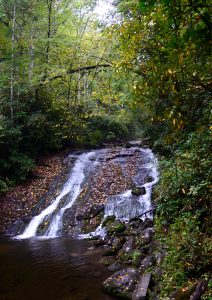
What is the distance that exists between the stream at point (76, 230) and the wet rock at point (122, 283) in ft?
0.64

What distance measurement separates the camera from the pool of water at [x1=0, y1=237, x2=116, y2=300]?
6.39 meters

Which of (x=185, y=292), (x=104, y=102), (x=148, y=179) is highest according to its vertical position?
(x=104, y=102)

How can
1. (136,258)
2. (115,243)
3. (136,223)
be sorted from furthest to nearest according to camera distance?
(136,223) → (115,243) → (136,258)

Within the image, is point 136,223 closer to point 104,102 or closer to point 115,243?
point 115,243

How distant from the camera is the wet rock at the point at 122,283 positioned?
19.9 feet

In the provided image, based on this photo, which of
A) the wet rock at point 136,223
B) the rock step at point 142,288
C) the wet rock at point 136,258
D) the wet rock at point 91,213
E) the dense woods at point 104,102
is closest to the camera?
the rock step at point 142,288

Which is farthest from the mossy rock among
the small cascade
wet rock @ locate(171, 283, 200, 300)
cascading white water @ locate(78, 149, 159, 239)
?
wet rock @ locate(171, 283, 200, 300)

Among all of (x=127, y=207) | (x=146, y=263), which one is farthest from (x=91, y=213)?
(x=146, y=263)

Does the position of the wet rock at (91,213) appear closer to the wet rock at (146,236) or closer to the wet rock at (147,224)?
the wet rock at (147,224)

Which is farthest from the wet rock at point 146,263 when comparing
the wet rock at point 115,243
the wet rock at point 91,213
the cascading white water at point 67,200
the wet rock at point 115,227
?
the cascading white water at point 67,200

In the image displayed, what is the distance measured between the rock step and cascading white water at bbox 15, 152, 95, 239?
637cm

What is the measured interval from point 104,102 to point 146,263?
10431 mm

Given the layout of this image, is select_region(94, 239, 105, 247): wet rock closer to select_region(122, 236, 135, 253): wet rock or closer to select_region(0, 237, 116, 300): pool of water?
select_region(0, 237, 116, 300): pool of water

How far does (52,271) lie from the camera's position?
763 cm
